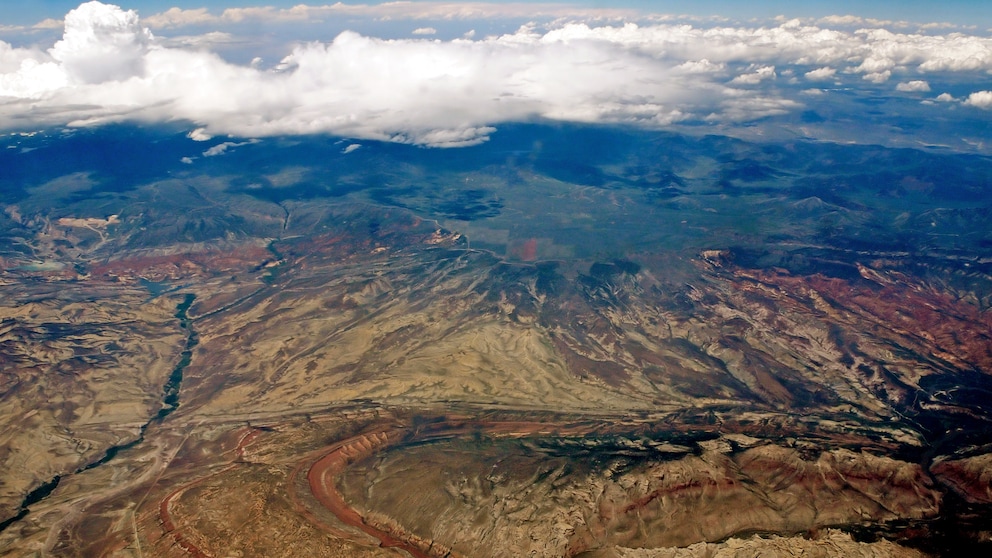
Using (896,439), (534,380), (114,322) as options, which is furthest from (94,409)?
(896,439)

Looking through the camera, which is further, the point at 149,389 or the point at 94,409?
the point at 149,389

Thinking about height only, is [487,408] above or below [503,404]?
above

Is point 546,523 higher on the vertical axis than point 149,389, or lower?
higher

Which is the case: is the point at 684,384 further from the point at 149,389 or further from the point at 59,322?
the point at 59,322

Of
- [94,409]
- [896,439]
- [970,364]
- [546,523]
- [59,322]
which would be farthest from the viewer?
[59,322]

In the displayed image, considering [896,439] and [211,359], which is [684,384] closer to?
[896,439]

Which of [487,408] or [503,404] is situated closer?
[487,408]

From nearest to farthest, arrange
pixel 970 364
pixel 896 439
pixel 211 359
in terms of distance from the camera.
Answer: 1. pixel 896 439
2. pixel 970 364
3. pixel 211 359
